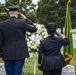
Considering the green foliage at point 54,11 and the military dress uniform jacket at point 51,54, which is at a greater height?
the military dress uniform jacket at point 51,54

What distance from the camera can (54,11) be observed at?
45.8 m

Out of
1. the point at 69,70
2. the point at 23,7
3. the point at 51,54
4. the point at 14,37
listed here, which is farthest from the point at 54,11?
the point at 14,37

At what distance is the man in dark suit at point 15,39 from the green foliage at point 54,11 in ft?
127

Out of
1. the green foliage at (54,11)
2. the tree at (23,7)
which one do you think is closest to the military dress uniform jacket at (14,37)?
the tree at (23,7)

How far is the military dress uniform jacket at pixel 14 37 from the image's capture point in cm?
595

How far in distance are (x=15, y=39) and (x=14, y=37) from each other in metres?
0.04

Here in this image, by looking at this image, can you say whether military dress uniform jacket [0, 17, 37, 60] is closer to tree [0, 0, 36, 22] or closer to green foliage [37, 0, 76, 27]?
tree [0, 0, 36, 22]

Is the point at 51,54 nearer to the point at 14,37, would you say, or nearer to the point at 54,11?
the point at 14,37

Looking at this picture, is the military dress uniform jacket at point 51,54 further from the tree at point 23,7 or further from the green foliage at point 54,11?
the green foliage at point 54,11

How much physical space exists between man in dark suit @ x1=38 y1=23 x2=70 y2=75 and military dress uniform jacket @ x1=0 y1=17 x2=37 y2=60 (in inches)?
19.0

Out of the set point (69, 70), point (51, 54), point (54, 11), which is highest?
point (51, 54)

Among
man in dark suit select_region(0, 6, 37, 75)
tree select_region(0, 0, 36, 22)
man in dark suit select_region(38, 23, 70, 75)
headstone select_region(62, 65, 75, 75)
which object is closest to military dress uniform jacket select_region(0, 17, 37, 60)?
man in dark suit select_region(0, 6, 37, 75)

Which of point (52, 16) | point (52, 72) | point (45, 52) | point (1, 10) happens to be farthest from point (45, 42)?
point (52, 16)

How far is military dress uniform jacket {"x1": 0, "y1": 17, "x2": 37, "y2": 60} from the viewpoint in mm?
5953
